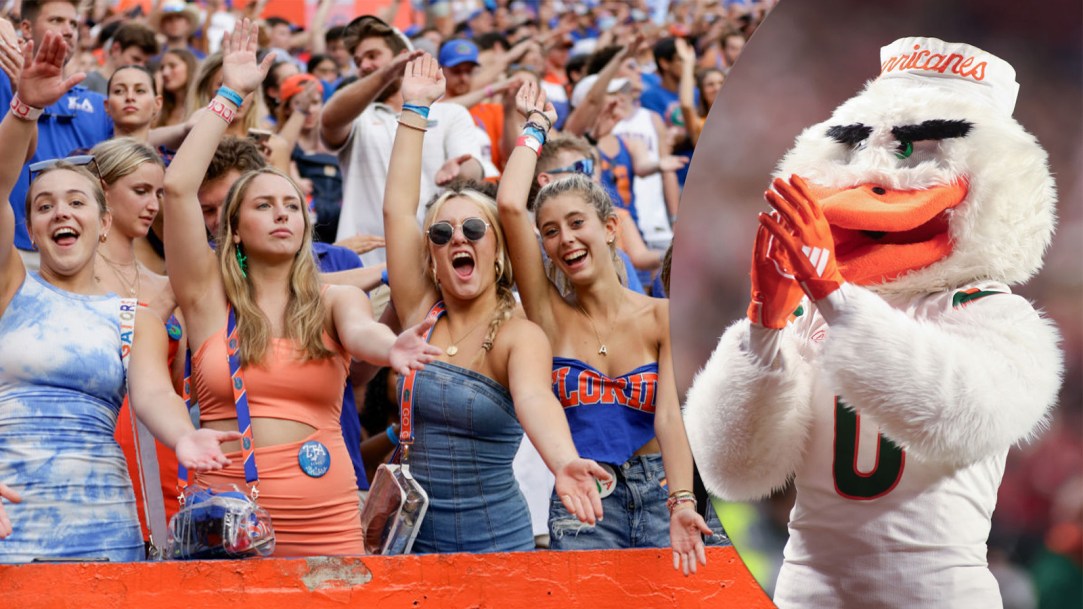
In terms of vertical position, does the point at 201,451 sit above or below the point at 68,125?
below

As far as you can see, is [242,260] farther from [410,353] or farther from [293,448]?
[410,353]

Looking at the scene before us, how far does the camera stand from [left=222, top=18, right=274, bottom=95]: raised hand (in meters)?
3.44

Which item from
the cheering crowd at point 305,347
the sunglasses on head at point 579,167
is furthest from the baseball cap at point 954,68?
the sunglasses on head at point 579,167

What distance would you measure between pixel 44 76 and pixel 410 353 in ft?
4.10

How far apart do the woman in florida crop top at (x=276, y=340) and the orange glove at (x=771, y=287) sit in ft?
4.02

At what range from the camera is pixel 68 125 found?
488 cm

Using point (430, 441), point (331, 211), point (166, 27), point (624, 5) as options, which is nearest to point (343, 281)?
point (430, 441)

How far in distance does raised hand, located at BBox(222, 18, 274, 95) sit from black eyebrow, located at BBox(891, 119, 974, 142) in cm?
203

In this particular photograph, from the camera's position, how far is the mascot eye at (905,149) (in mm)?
1854

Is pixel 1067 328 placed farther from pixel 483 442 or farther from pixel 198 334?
pixel 198 334

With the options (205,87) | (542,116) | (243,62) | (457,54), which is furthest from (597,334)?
(457,54)

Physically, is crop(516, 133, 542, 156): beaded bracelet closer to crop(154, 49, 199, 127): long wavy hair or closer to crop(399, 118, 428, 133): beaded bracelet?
crop(399, 118, 428, 133): beaded bracelet

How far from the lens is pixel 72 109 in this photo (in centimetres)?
489

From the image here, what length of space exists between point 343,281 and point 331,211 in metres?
1.61
